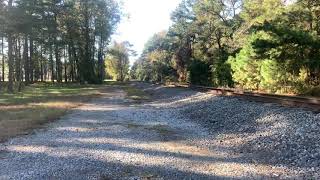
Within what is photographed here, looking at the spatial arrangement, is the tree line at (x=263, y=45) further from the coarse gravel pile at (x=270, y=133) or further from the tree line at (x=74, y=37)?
the tree line at (x=74, y=37)

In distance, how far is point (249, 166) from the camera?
1070cm

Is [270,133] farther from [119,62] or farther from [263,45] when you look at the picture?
[119,62]

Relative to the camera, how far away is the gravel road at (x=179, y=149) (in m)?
10.1

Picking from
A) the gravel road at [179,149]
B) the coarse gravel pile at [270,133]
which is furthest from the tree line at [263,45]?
the gravel road at [179,149]

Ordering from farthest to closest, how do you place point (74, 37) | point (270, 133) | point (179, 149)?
point (74, 37)
point (270, 133)
point (179, 149)

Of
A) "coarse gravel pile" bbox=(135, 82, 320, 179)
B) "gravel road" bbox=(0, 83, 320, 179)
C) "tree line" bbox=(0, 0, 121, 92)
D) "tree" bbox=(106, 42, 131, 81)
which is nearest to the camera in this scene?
"gravel road" bbox=(0, 83, 320, 179)

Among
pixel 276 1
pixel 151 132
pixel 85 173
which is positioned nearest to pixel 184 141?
pixel 151 132

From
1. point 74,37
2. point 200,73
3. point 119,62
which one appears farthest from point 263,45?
point 119,62

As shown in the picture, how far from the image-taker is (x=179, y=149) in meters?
13.0

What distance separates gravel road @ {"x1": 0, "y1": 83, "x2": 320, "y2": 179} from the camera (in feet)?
33.3

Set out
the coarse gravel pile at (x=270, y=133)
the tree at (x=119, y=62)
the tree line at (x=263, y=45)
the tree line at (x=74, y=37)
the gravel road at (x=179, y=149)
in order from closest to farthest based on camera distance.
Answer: the gravel road at (x=179, y=149) < the coarse gravel pile at (x=270, y=133) < the tree line at (x=263, y=45) < the tree line at (x=74, y=37) < the tree at (x=119, y=62)

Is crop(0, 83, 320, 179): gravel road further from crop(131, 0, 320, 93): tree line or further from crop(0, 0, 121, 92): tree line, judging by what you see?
crop(0, 0, 121, 92): tree line

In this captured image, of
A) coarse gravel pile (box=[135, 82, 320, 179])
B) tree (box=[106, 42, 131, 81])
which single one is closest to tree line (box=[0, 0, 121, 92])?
coarse gravel pile (box=[135, 82, 320, 179])

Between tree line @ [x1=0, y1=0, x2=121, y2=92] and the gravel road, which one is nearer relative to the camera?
the gravel road
